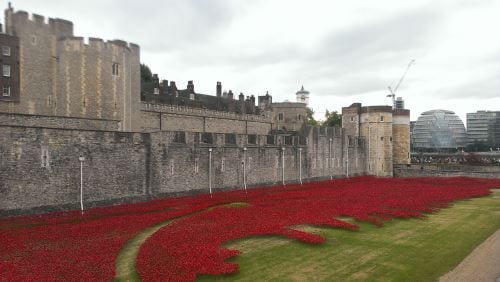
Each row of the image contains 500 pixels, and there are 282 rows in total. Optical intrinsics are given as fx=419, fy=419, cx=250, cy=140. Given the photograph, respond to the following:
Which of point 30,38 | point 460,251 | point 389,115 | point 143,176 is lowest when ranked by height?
point 460,251

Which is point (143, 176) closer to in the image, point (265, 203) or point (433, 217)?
point (265, 203)

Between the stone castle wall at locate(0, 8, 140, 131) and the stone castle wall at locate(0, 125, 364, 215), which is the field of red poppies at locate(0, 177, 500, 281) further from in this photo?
the stone castle wall at locate(0, 8, 140, 131)

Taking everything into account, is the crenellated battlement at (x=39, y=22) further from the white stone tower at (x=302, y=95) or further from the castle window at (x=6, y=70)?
the white stone tower at (x=302, y=95)

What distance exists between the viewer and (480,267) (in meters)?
16.3

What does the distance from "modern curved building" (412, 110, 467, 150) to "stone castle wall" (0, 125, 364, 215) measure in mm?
159993

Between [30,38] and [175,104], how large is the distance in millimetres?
24901

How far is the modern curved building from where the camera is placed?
186 metres

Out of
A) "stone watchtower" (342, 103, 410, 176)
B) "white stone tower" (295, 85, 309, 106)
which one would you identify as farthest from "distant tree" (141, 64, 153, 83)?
"white stone tower" (295, 85, 309, 106)

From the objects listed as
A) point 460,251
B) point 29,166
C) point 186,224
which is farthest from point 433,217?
point 29,166

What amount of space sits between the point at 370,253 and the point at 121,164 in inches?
710

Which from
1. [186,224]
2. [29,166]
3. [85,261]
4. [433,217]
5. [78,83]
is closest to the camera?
[85,261]

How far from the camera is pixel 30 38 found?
112ft

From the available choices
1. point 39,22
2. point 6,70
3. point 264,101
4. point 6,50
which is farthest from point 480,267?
point 264,101

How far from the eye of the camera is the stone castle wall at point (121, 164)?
76.9ft
